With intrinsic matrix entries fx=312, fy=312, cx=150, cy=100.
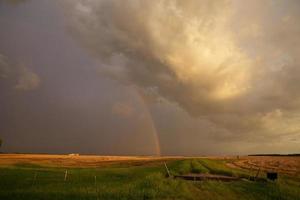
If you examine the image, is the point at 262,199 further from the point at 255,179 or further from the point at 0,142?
the point at 0,142

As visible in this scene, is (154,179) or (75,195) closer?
(75,195)

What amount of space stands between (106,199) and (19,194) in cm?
868

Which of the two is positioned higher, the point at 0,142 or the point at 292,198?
the point at 0,142

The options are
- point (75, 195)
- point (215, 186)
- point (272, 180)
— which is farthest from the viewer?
point (272, 180)

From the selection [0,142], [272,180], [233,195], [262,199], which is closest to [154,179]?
[233,195]

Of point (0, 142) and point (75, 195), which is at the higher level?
point (0, 142)

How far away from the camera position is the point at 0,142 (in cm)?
16700

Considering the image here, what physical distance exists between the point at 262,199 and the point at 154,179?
1254 centimetres

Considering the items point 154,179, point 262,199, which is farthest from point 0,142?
point 262,199

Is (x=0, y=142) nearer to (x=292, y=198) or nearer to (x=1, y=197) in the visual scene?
(x=1, y=197)

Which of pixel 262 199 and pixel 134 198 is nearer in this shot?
pixel 134 198

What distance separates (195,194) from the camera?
3173 centimetres

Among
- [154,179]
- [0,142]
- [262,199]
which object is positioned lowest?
[262,199]

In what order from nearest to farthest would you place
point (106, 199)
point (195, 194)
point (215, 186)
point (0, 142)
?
1. point (106, 199)
2. point (195, 194)
3. point (215, 186)
4. point (0, 142)
